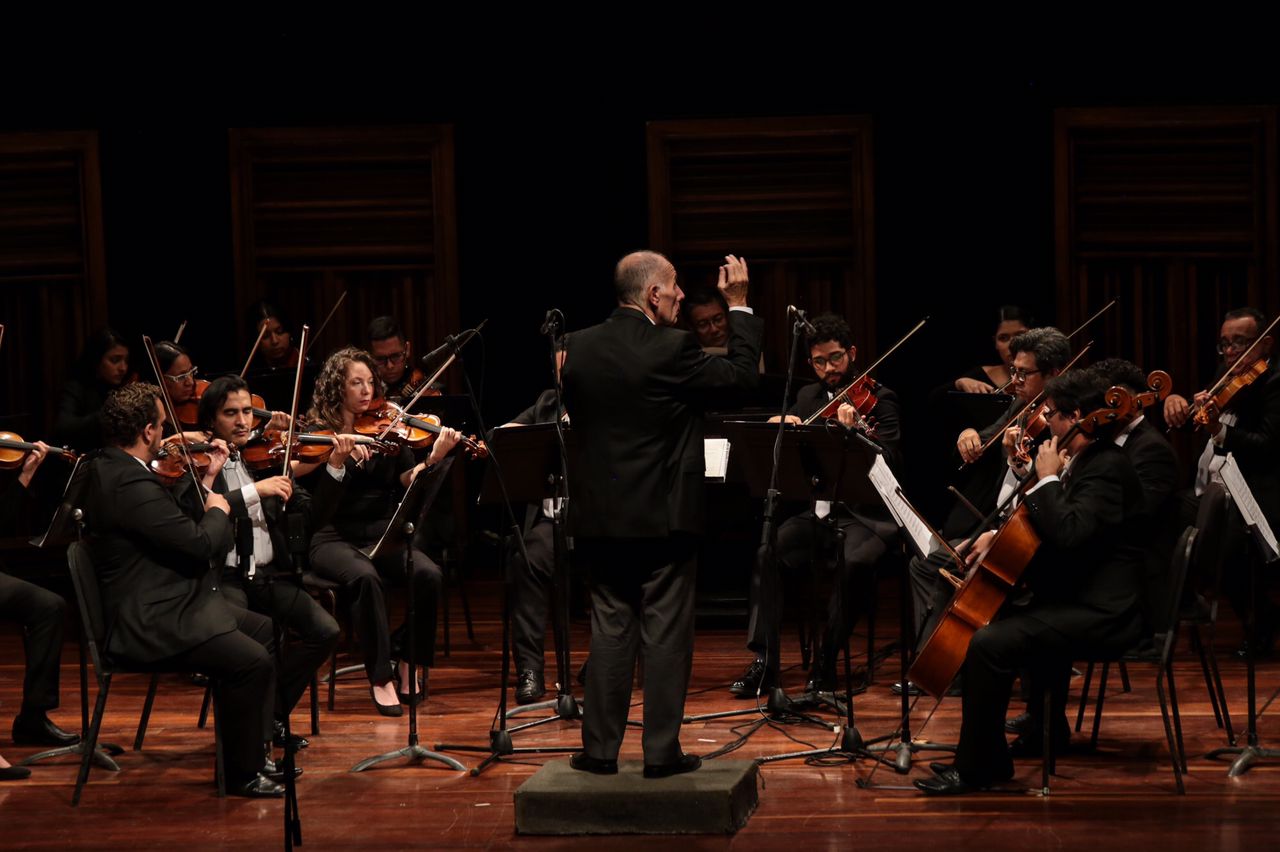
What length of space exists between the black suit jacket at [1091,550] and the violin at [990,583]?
0.05 metres

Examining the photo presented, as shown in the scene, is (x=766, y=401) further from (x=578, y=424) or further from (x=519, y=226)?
(x=578, y=424)

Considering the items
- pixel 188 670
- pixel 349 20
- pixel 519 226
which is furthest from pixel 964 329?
pixel 188 670

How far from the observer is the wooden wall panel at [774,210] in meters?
7.40

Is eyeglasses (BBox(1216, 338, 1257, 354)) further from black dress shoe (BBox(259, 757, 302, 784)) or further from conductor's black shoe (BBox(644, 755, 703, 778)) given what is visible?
black dress shoe (BBox(259, 757, 302, 784))

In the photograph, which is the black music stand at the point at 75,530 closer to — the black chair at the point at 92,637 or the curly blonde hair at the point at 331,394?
the black chair at the point at 92,637

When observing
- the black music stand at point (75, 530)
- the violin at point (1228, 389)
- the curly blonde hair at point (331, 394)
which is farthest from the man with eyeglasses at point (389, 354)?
the violin at point (1228, 389)

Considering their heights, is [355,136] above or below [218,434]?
above

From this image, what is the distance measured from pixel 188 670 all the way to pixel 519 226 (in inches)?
149

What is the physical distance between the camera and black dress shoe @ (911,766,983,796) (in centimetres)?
402

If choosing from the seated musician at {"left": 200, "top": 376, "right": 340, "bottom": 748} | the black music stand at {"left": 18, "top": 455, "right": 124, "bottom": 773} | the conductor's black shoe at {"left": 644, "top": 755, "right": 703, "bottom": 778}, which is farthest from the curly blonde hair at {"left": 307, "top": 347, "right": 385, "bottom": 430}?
the conductor's black shoe at {"left": 644, "top": 755, "right": 703, "bottom": 778}

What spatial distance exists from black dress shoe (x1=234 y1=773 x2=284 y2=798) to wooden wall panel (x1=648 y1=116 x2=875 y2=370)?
3.81 m

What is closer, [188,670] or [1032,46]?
[188,670]

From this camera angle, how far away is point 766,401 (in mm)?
6328

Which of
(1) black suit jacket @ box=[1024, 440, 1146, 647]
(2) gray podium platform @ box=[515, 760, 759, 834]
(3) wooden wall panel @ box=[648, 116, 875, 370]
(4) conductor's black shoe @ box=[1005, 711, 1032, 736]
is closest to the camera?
(2) gray podium platform @ box=[515, 760, 759, 834]
